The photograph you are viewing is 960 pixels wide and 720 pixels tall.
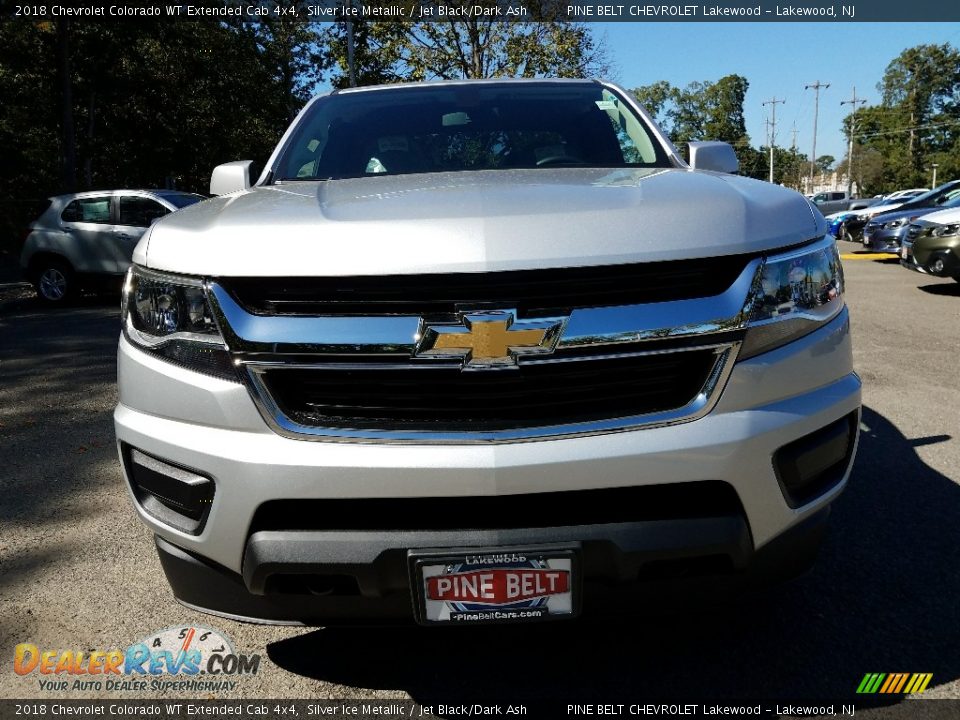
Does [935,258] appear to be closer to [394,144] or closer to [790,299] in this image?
[394,144]

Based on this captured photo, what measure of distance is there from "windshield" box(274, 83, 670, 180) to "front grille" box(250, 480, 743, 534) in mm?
1531

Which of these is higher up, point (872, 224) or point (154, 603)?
point (154, 603)

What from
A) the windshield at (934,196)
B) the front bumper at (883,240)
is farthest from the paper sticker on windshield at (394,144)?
the windshield at (934,196)

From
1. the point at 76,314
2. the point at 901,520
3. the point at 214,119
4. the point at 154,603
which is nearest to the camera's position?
the point at 154,603

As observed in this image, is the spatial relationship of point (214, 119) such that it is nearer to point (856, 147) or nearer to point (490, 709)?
point (490, 709)

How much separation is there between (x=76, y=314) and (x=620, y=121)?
9535 millimetres

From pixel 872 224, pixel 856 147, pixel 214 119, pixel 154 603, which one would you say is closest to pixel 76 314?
pixel 154 603

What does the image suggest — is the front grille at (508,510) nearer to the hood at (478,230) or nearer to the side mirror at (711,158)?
the hood at (478,230)

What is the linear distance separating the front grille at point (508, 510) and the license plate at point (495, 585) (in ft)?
0.21

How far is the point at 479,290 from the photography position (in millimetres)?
1763

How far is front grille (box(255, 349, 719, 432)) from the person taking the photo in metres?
1.78

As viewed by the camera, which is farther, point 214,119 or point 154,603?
point 214,119

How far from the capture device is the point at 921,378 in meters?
5.82

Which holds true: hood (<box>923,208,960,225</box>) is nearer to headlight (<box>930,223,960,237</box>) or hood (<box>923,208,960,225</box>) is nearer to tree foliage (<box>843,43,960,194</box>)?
headlight (<box>930,223,960,237</box>)
